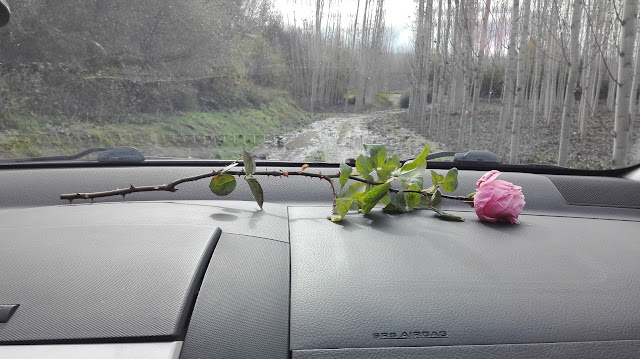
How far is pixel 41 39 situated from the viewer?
2221 mm

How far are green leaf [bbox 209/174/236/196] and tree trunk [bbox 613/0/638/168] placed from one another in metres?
2.39

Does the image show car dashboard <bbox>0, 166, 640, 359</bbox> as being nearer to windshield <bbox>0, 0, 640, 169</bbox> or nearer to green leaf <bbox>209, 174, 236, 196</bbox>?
green leaf <bbox>209, 174, 236, 196</bbox>

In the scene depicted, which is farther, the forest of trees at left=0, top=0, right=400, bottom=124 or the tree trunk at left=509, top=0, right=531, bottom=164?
the tree trunk at left=509, top=0, right=531, bottom=164

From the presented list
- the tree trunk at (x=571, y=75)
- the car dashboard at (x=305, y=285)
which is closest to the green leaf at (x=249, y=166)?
the car dashboard at (x=305, y=285)

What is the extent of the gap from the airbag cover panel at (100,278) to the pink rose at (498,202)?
908 mm

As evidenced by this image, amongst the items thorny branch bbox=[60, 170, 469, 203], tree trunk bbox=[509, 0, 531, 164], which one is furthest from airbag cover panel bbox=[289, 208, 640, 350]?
tree trunk bbox=[509, 0, 531, 164]

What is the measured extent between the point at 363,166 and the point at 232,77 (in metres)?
0.98

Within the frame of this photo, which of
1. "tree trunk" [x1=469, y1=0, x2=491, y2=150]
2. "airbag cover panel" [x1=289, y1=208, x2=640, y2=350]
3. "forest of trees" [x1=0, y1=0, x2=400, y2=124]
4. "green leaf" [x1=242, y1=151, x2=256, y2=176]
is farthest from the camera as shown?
"tree trunk" [x1=469, y1=0, x2=491, y2=150]

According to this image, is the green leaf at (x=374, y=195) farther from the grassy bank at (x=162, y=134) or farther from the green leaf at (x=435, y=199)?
the grassy bank at (x=162, y=134)

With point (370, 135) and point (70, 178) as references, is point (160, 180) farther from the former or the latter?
point (370, 135)

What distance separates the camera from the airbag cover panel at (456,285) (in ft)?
3.54

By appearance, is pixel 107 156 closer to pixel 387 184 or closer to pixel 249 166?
pixel 249 166

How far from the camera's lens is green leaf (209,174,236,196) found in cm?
201

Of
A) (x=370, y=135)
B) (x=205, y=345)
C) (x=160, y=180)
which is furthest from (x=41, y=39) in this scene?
(x=205, y=345)
